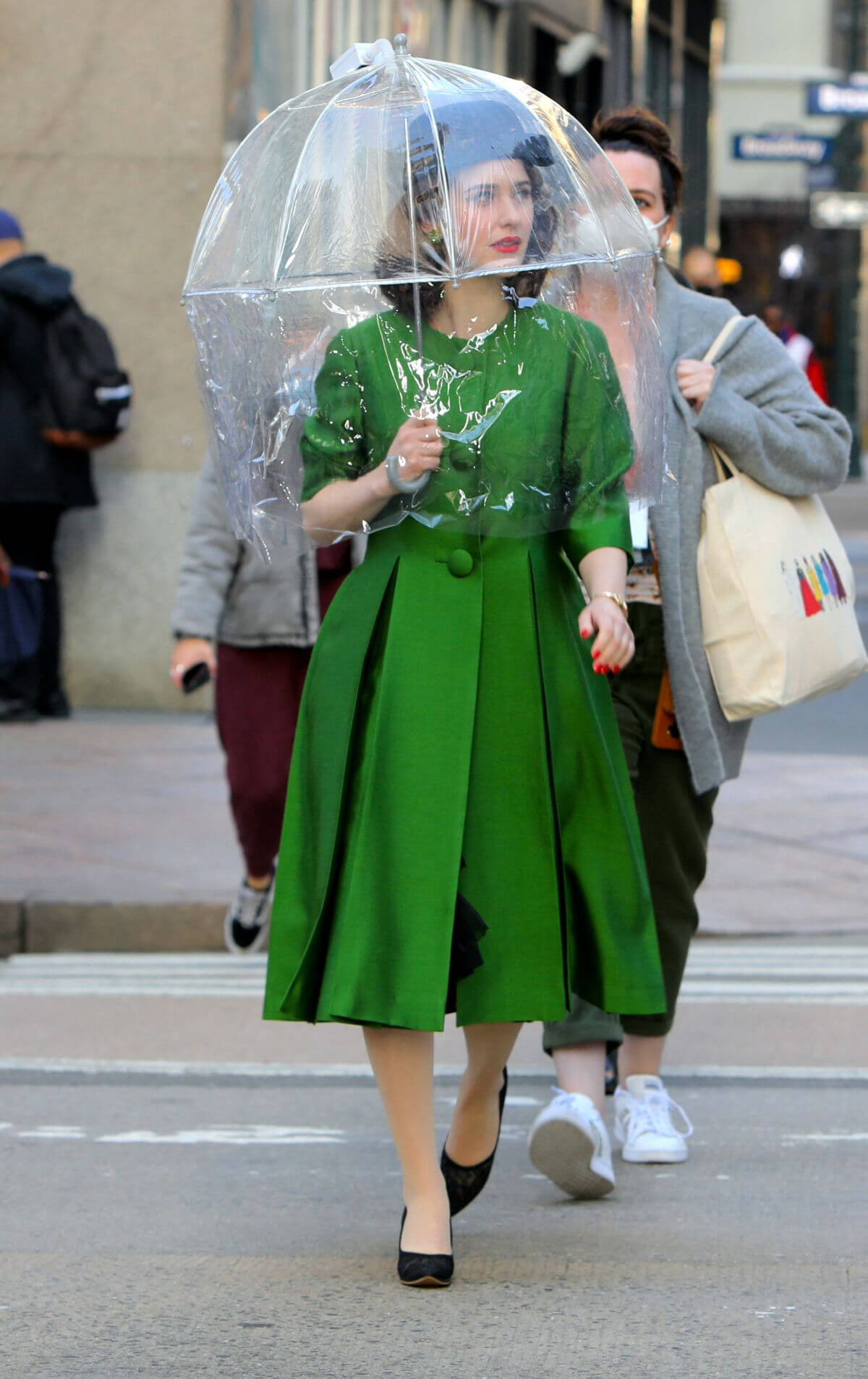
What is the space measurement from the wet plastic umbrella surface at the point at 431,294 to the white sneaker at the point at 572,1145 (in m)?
1.12

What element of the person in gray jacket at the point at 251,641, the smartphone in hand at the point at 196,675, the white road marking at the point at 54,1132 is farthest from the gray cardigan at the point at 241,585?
the white road marking at the point at 54,1132

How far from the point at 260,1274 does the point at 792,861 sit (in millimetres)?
4399

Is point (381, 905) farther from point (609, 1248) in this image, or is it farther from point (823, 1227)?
point (823, 1227)

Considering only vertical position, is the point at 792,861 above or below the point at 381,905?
below

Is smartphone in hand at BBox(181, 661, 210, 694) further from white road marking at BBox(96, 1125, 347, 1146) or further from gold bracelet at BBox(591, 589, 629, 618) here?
gold bracelet at BBox(591, 589, 629, 618)

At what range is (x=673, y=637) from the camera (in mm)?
4297

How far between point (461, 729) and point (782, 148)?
1100 inches

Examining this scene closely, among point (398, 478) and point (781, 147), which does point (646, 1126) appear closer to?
point (398, 478)

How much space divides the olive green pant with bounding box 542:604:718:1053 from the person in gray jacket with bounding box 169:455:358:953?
185cm

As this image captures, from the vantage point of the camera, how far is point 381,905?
355cm

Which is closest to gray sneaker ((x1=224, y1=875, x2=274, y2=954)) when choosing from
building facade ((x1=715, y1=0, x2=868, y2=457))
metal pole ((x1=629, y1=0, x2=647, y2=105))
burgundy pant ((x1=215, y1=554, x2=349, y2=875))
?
burgundy pant ((x1=215, y1=554, x2=349, y2=875))

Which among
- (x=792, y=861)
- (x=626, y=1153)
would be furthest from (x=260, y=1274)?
(x=792, y=861)

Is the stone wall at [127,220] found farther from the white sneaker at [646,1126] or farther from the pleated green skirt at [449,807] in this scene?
the pleated green skirt at [449,807]

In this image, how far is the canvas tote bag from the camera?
4.27 meters
